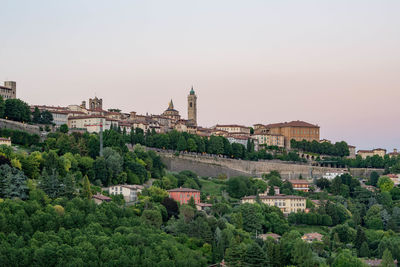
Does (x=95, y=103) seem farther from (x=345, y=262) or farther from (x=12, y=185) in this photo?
(x=345, y=262)

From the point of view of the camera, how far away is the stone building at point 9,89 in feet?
260

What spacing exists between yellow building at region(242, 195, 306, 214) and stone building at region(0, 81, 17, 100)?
110 feet

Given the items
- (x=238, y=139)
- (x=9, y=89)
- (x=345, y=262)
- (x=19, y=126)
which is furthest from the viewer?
(x=238, y=139)

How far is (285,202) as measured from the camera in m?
61.3

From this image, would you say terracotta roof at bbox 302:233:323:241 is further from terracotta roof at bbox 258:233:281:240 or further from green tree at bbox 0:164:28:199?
green tree at bbox 0:164:28:199

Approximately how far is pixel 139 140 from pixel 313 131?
117ft

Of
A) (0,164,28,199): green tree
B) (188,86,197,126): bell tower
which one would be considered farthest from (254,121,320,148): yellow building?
(0,164,28,199): green tree

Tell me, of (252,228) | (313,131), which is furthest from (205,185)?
(313,131)

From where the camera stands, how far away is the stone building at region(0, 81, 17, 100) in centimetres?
7925

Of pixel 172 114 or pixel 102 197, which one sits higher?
pixel 172 114

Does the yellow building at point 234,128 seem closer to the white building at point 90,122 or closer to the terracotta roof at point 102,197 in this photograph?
the white building at point 90,122

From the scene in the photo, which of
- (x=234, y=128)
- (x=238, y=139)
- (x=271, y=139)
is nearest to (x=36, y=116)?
(x=238, y=139)

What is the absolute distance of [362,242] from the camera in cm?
5106

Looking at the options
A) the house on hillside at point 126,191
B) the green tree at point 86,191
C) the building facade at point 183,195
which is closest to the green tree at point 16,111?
the house on hillside at point 126,191
